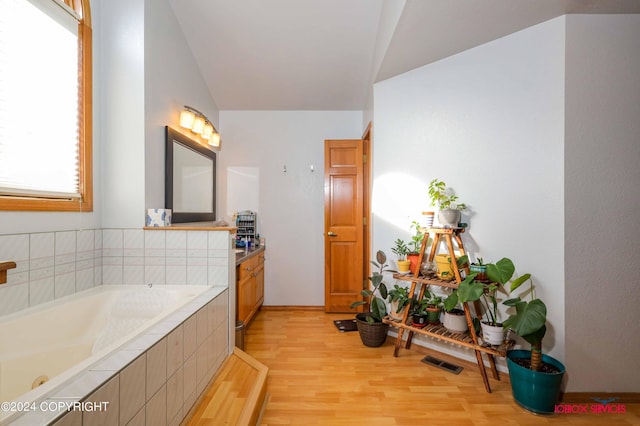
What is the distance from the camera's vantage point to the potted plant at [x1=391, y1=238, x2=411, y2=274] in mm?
2426

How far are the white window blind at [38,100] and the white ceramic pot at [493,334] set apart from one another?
2.79 metres

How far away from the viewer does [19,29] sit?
4.81 ft

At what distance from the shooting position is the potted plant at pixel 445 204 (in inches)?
84.5

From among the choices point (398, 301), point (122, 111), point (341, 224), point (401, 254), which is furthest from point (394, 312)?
point (122, 111)

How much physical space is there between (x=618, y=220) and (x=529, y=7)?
1437 millimetres

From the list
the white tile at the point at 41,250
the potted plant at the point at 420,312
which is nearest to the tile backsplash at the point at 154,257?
the white tile at the point at 41,250

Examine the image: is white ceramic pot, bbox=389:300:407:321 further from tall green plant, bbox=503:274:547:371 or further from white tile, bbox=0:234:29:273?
white tile, bbox=0:234:29:273

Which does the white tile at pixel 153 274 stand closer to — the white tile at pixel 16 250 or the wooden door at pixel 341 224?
the white tile at pixel 16 250

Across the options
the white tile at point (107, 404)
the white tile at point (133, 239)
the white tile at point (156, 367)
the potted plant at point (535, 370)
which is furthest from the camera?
the white tile at point (133, 239)

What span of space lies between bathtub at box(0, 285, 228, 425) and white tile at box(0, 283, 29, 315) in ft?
0.14

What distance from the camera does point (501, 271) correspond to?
1.83 metres

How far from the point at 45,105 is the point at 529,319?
2968 millimetres

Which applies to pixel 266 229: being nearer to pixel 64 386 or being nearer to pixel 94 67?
pixel 94 67

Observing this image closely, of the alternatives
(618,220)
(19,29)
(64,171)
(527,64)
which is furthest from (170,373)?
(527,64)
